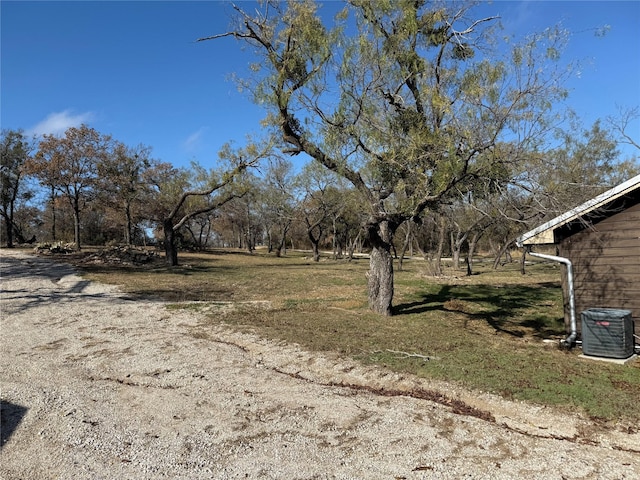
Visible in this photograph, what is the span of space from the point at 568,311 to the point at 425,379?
428 centimetres

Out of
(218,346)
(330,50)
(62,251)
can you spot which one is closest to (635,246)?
(330,50)

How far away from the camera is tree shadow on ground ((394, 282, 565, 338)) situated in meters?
10.5

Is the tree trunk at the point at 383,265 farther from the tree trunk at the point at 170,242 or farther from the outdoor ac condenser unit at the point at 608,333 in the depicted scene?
the tree trunk at the point at 170,242

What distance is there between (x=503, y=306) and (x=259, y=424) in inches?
441

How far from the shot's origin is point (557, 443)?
381 centimetres

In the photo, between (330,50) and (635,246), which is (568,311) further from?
(330,50)

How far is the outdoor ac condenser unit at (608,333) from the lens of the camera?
22.6 feet

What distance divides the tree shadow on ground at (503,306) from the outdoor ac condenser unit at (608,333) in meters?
2.22

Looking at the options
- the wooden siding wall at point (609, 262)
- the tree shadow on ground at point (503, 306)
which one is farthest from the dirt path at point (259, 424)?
the tree shadow on ground at point (503, 306)

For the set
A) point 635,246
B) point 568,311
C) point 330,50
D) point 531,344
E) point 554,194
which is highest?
point 330,50

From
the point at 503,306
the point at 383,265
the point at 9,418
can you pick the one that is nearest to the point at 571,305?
the point at 383,265

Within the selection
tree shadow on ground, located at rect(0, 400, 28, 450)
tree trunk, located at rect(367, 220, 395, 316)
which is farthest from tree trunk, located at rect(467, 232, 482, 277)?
tree shadow on ground, located at rect(0, 400, 28, 450)

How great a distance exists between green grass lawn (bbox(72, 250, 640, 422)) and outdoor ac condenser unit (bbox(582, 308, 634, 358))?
31cm

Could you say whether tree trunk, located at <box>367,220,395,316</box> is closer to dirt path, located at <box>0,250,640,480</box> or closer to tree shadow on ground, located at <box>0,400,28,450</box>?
dirt path, located at <box>0,250,640,480</box>
